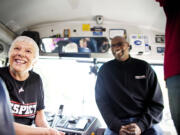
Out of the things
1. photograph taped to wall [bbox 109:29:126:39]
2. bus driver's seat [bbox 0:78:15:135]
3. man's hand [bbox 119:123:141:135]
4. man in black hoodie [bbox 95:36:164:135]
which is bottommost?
man's hand [bbox 119:123:141:135]

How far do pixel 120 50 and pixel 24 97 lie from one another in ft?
4.29

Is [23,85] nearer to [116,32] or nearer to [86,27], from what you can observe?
[86,27]

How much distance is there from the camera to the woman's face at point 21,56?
56.6 inches

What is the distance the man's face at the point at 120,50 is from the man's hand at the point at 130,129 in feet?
2.75

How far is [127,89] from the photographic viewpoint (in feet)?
5.62

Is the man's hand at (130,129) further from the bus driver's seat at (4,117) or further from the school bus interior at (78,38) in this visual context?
the bus driver's seat at (4,117)

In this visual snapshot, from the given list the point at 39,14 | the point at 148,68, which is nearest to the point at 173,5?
the point at 148,68

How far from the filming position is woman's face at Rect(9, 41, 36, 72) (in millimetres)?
1437

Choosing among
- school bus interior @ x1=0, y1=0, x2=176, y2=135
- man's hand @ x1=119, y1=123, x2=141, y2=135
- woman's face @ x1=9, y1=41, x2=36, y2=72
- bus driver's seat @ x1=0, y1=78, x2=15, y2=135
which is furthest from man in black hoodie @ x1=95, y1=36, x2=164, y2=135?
bus driver's seat @ x1=0, y1=78, x2=15, y2=135

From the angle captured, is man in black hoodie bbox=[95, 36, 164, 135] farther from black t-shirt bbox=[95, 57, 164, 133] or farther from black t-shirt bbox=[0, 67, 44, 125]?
black t-shirt bbox=[0, 67, 44, 125]

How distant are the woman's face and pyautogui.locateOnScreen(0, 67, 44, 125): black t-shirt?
12 cm

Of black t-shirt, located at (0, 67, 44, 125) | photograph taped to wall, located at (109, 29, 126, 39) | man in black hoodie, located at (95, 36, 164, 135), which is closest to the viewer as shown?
black t-shirt, located at (0, 67, 44, 125)

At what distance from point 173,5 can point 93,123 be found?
184 centimetres

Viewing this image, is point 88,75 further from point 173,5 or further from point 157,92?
point 173,5
